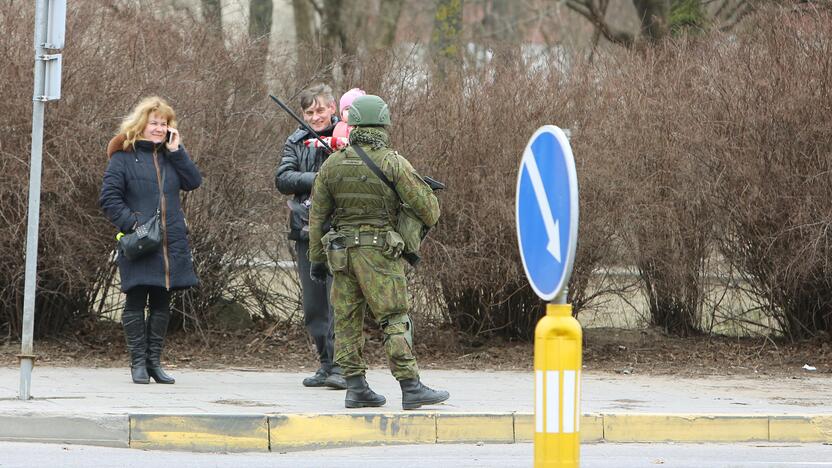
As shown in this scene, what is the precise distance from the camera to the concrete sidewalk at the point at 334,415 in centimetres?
759

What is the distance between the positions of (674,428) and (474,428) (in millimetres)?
1208

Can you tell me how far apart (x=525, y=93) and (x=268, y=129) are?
85.7 inches

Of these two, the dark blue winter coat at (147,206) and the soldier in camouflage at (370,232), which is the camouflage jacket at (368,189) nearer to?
the soldier in camouflage at (370,232)

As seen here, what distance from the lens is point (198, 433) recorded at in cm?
758

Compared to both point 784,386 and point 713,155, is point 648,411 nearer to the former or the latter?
point 784,386

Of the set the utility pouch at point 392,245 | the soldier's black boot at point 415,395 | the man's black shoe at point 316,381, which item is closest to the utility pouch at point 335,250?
the utility pouch at point 392,245

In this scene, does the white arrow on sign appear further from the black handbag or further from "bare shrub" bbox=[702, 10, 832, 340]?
"bare shrub" bbox=[702, 10, 832, 340]

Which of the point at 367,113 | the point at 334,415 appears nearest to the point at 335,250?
the point at 367,113

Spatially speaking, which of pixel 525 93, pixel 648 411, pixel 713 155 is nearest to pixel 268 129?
pixel 525 93

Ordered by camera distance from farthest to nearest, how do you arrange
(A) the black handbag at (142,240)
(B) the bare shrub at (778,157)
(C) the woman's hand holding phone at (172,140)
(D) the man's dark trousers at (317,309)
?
(B) the bare shrub at (778,157) < (D) the man's dark trousers at (317,309) < (C) the woman's hand holding phone at (172,140) < (A) the black handbag at (142,240)

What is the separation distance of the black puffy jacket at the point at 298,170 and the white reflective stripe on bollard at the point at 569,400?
14.0 ft

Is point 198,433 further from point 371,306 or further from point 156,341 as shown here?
point 156,341

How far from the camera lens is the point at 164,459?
23.5 feet

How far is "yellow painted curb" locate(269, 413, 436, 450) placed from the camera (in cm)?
764
